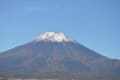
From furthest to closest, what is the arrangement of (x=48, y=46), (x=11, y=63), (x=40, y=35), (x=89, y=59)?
(x=40, y=35) < (x=48, y=46) < (x=89, y=59) < (x=11, y=63)

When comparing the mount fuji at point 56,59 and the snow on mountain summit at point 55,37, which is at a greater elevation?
the snow on mountain summit at point 55,37

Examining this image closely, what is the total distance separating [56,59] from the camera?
134625mm

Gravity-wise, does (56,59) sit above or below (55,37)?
below

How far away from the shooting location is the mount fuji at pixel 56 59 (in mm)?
120062

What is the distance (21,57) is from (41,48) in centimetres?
1296

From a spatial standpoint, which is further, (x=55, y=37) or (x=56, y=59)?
(x=55, y=37)

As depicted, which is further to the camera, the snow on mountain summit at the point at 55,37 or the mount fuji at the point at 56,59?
the snow on mountain summit at the point at 55,37

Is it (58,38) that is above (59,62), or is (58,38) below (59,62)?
above

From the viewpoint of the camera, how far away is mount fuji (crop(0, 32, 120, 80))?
120062 millimetres

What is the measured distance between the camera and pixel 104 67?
129625mm

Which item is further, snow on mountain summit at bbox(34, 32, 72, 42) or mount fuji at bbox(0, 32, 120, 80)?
snow on mountain summit at bbox(34, 32, 72, 42)

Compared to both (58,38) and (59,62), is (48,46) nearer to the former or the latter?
(58,38)

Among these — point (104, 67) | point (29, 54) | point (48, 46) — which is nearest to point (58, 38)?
point (48, 46)

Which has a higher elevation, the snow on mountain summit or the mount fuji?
the snow on mountain summit
